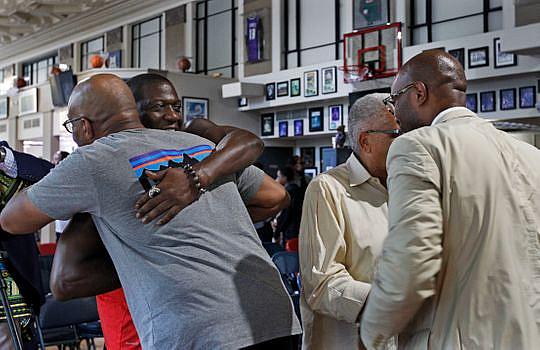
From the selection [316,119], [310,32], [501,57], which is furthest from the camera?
[310,32]

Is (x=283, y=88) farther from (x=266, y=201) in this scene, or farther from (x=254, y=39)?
(x=266, y=201)

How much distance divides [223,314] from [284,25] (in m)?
12.2

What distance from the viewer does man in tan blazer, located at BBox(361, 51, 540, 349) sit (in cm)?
146

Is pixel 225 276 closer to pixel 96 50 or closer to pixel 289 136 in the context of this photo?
pixel 289 136

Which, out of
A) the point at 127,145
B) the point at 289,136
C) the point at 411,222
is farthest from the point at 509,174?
the point at 289,136

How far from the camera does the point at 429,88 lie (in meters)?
1.68

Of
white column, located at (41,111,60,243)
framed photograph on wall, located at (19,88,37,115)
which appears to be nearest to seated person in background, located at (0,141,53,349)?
white column, located at (41,111,60,243)

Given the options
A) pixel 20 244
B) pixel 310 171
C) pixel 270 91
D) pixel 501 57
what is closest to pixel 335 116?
pixel 310 171

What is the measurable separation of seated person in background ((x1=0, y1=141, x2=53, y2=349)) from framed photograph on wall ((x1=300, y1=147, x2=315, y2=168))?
10.8 metres

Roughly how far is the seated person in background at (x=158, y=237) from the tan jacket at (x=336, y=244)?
29cm

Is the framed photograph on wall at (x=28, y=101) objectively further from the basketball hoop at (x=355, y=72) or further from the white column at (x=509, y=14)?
the white column at (x=509, y=14)

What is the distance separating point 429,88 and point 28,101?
1590cm

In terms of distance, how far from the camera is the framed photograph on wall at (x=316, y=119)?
12.7 m

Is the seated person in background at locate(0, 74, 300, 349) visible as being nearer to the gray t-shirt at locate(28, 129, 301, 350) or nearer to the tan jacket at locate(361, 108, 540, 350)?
the gray t-shirt at locate(28, 129, 301, 350)
